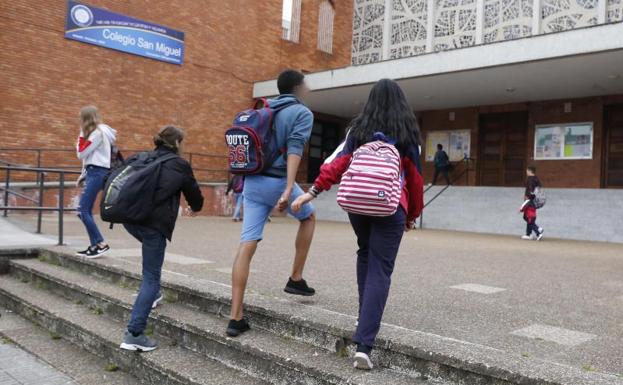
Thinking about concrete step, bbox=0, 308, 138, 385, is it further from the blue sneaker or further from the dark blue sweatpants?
the dark blue sweatpants

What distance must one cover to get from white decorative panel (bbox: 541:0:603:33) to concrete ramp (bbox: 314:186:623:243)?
579 cm

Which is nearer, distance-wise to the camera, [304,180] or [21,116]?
[21,116]

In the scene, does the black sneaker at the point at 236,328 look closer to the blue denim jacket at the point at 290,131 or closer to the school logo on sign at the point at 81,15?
the blue denim jacket at the point at 290,131

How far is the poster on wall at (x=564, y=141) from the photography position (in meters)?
16.7

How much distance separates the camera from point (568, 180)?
1700cm

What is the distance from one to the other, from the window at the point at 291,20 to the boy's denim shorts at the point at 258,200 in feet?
60.5

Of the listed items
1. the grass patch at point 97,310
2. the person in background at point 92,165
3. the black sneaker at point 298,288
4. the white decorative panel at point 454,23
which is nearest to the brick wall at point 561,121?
the white decorative panel at point 454,23

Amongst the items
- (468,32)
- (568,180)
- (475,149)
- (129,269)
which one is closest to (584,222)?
(568,180)

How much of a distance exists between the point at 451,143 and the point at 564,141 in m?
4.05

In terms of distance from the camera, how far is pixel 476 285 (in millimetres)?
5359

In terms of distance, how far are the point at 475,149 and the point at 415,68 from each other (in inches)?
252

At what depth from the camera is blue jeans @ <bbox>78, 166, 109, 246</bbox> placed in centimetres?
579

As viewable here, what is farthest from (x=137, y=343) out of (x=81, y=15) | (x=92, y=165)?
(x=81, y=15)

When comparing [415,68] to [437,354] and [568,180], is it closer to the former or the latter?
[568,180]
